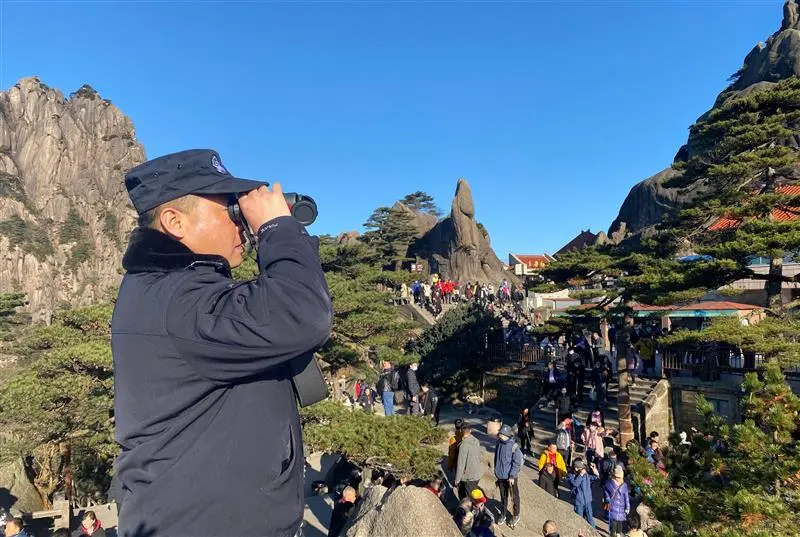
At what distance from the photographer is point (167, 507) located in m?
1.15

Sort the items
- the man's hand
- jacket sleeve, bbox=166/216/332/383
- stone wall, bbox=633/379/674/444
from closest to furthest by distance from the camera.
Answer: jacket sleeve, bbox=166/216/332/383
the man's hand
stone wall, bbox=633/379/674/444

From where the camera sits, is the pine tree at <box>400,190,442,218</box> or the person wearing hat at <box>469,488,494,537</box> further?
the pine tree at <box>400,190,442,218</box>

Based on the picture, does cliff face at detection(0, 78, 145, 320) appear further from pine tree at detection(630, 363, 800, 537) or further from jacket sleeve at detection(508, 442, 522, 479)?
pine tree at detection(630, 363, 800, 537)

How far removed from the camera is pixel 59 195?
67062 mm

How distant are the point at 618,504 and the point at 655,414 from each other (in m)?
6.93

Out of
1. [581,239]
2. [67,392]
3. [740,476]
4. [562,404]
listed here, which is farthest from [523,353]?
[581,239]

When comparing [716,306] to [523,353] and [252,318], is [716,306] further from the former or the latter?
[252,318]

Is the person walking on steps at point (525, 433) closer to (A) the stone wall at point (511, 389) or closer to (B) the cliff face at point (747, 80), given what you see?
(A) the stone wall at point (511, 389)

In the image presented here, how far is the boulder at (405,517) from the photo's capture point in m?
5.62

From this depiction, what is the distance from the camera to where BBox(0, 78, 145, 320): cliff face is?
60.9 metres

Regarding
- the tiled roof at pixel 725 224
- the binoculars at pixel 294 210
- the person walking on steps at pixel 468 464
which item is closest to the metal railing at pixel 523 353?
the tiled roof at pixel 725 224

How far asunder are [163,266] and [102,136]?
84.5 m

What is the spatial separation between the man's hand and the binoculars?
3cm

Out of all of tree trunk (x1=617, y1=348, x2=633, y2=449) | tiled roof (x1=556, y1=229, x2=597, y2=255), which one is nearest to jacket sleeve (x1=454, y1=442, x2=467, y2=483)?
tree trunk (x1=617, y1=348, x2=633, y2=449)
